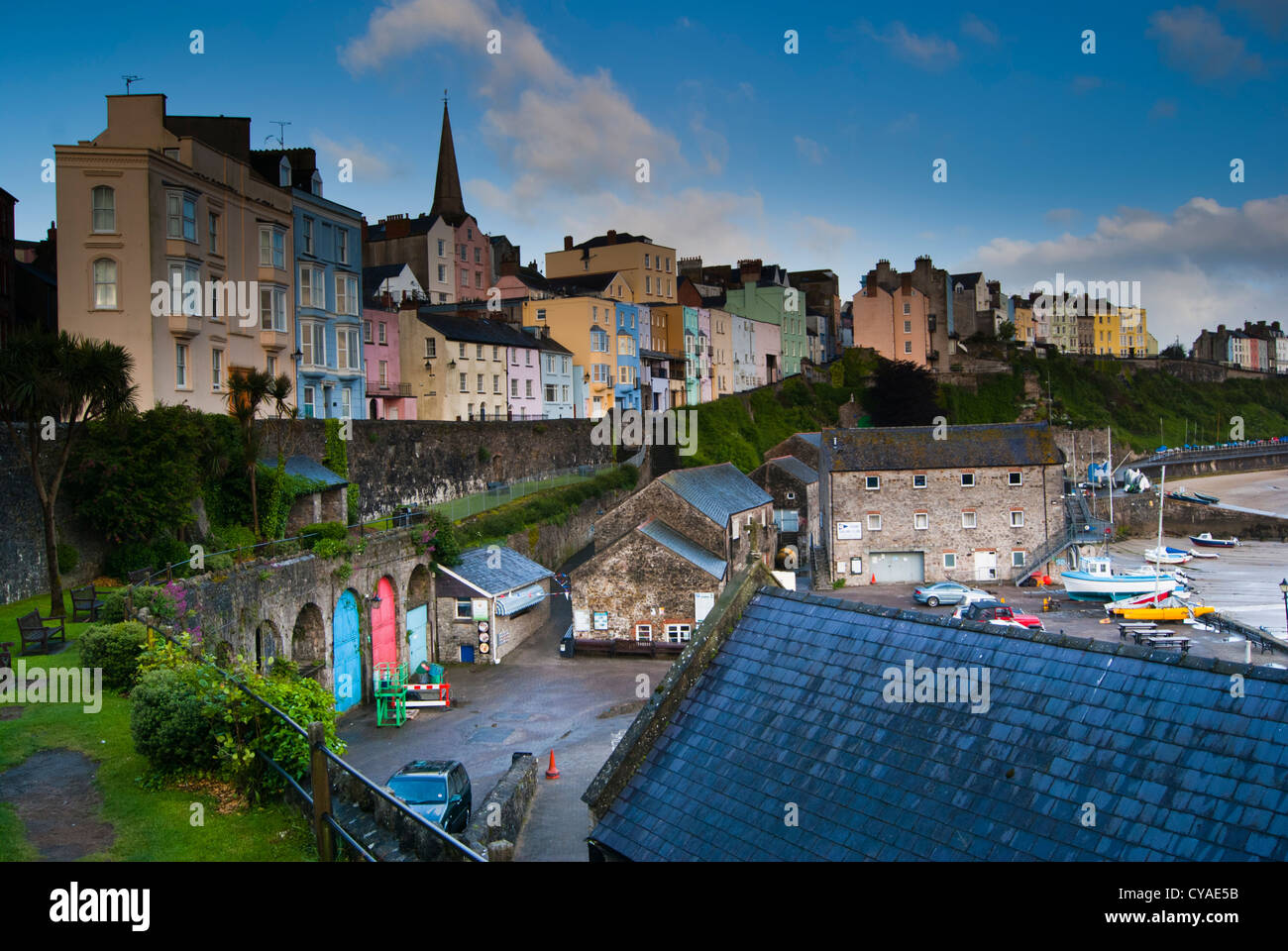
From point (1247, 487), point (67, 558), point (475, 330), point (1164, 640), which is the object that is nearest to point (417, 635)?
point (67, 558)

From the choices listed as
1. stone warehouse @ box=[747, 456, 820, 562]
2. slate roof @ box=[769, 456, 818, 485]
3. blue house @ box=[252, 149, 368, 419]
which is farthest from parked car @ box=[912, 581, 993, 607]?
blue house @ box=[252, 149, 368, 419]

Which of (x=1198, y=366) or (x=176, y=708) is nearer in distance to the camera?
(x=176, y=708)

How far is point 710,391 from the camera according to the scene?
8388 cm

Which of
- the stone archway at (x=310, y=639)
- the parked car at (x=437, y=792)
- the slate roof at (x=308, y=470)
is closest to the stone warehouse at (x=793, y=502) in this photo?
the slate roof at (x=308, y=470)

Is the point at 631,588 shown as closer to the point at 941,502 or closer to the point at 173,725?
the point at 941,502

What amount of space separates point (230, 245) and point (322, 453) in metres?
8.39

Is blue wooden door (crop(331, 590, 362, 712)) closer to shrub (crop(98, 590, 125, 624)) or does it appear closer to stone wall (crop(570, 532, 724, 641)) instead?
stone wall (crop(570, 532, 724, 641))

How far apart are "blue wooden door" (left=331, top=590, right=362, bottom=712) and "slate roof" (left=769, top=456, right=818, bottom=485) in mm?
33121

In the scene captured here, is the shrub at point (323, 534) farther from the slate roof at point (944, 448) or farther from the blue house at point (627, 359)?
the blue house at point (627, 359)

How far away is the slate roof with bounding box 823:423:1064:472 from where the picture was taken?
47.2 metres

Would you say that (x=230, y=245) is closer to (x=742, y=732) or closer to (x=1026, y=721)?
(x=742, y=732)

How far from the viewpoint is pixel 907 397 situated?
81.9 m

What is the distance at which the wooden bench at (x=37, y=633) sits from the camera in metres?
17.8
